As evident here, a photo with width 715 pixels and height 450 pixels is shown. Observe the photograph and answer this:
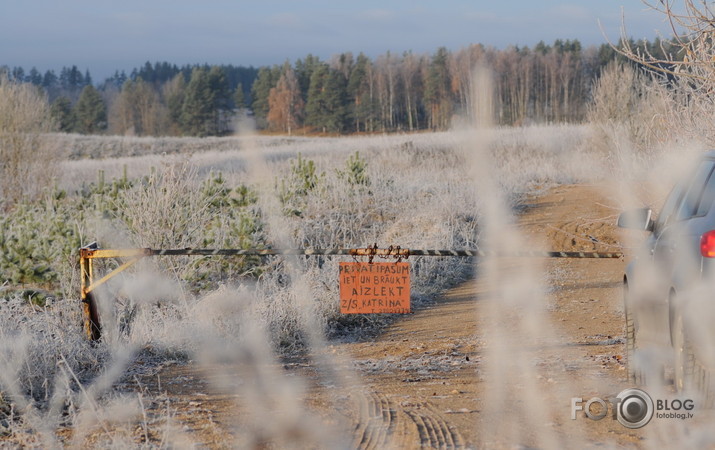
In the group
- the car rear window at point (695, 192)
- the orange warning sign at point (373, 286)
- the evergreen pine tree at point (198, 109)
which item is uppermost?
the evergreen pine tree at point (198, 109)

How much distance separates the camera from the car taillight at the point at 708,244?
419cm

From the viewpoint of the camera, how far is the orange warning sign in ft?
20.4

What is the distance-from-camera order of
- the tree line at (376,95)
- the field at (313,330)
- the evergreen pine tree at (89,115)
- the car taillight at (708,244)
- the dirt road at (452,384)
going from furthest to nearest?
the evergreen pine tree at (89,115) → the tree line at (376,95) → the field at (313,330) → the dirt road at (452,384) → the car taillight at (708,244)

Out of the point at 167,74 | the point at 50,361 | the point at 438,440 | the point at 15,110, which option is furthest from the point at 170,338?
the point at 167,74

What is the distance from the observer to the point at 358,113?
7862 cm

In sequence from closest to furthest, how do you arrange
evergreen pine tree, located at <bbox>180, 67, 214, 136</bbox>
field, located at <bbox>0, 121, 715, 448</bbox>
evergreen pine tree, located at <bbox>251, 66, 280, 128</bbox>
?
1. field, located at <bbox>0, 121, 715, 448</bbox>
2. evergreen pine tree, located at <bbox>180, 67, 214, 136</bbox>
3. evergreen pine tree, located at <bbox>251, 66, 280, 128</bbox>

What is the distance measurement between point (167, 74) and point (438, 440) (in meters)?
152

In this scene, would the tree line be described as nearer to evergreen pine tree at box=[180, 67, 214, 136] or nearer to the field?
evergreen pine tree at box=[180, 67, 214, 136]

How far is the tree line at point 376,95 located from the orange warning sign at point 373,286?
196 feet

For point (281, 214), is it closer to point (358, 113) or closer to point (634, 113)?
point (634, 113)

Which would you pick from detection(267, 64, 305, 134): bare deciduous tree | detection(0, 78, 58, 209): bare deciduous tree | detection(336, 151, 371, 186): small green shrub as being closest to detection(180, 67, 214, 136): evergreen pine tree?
detection(267, 64, 305, 134): bare deciduous tree

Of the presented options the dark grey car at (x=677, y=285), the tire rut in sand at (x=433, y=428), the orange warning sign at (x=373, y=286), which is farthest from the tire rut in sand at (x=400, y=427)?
the dark grey car at (x=677, y=285)

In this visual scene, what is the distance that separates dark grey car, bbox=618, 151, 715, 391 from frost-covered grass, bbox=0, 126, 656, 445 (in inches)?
104

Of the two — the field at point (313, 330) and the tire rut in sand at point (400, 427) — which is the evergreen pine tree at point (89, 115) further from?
the tire rut in sand at point (400, 427)
